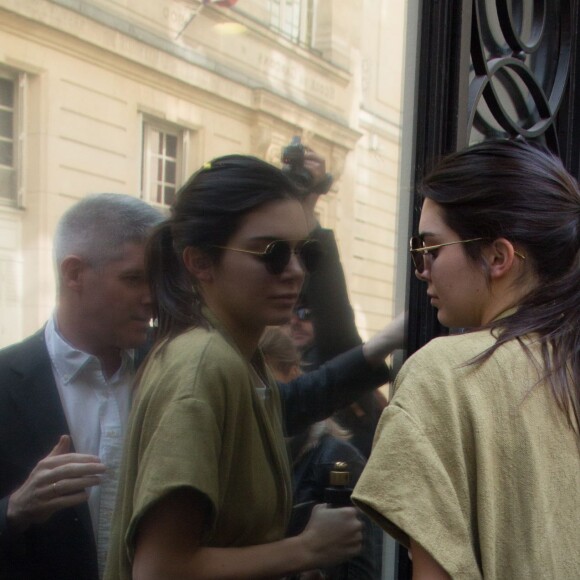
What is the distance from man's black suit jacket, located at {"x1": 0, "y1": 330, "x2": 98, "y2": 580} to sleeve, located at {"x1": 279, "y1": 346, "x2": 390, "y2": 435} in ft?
2.10

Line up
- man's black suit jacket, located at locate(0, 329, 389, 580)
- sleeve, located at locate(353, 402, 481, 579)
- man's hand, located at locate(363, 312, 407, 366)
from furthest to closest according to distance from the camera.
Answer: man's hand, located at locate(363, 312, 407, 366)
man's black suit jacket, located at locate(0, 329, 389, 580)
sleeve, located at locate(353, 402, 481, 579)

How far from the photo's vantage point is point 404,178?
2908 millimetres

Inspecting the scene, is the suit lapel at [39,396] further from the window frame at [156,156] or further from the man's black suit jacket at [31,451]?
the window frame at [156,156]

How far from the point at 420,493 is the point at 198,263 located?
0.78 metres

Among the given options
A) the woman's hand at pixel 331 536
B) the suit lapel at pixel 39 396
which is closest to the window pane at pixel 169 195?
the suit lapel at pixel 39 396

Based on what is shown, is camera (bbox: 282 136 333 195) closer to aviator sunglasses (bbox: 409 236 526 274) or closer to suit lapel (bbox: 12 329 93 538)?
aviator sunglasses (bbox: 409 236 526 274)

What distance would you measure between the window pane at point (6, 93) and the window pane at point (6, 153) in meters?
0.07

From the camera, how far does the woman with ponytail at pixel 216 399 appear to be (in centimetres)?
195

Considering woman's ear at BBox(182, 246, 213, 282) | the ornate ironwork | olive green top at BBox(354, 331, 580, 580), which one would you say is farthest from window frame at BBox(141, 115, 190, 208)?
the ornate ironwork

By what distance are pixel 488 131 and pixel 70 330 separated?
5.65 ft

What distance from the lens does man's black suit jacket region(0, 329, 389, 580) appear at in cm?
191

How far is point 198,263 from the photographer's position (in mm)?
2168

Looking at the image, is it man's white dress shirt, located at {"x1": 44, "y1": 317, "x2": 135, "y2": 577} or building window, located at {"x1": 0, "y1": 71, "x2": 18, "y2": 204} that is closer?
building window, located at {"x1": 0, "y1": 71, "x2": 18, "y2": 204}

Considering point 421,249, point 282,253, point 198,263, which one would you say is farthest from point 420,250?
point 198,263
